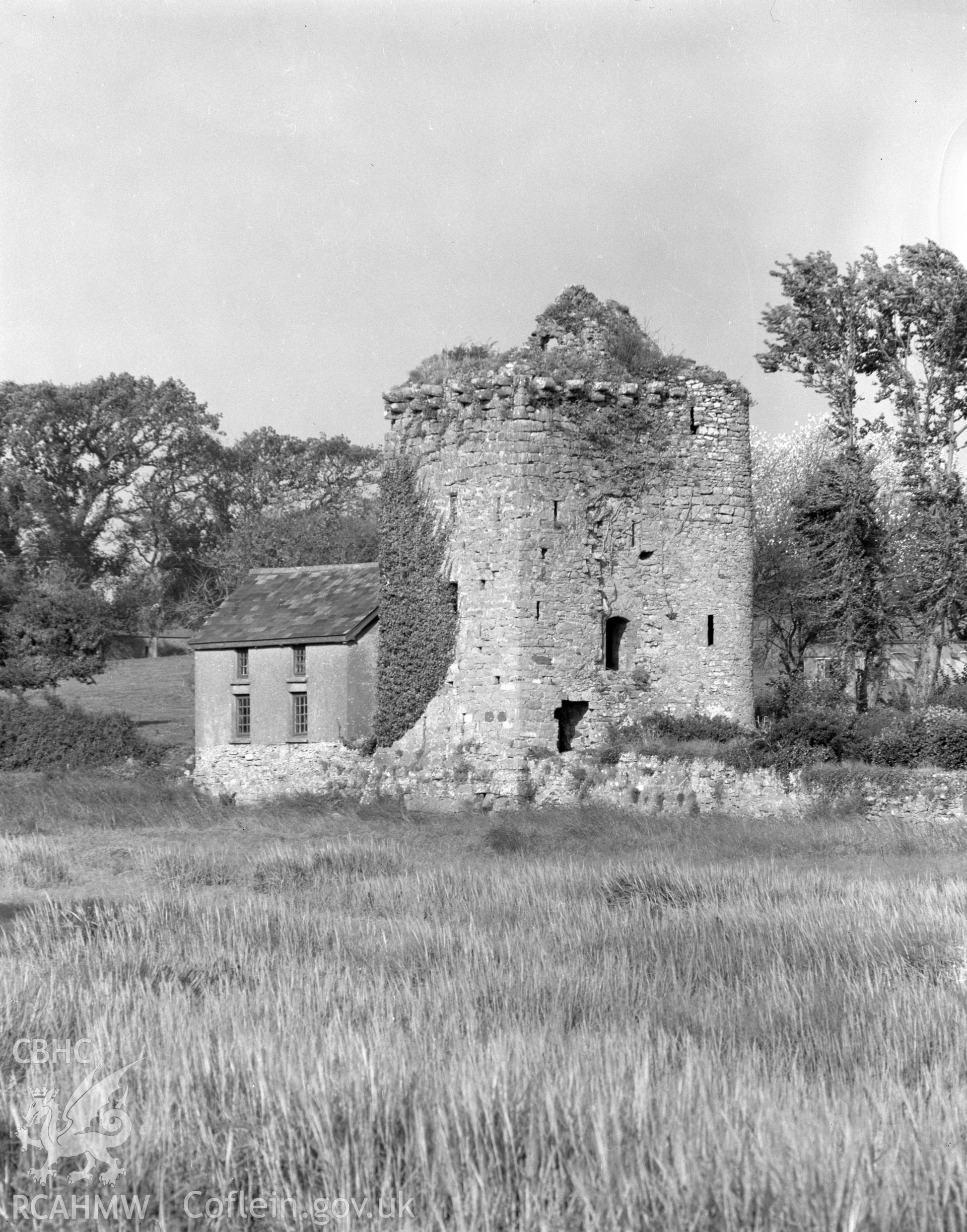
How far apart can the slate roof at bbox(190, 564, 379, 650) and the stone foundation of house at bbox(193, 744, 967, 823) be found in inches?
122

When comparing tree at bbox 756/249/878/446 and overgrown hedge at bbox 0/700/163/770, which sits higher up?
tree at bbox 756/249/878/446

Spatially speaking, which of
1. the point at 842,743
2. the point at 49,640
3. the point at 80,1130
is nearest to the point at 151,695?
the point at 49,640

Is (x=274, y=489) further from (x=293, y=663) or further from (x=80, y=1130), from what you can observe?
(x=80, y=1130)

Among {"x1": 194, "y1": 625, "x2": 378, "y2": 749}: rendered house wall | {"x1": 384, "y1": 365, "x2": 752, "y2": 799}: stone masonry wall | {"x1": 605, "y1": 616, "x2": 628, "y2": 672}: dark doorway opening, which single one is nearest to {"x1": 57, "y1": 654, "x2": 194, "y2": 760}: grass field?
{"x1": 194, "y1": 625, "x2": 378, "y2": 749}: rendered house wall

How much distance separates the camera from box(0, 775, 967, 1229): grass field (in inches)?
240

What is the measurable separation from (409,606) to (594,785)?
5814 mm

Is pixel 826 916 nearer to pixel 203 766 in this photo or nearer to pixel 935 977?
pixel 935 977

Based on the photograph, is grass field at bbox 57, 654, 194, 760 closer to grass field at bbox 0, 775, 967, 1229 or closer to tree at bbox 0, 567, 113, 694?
tree at bbox 0, 567, 113, 694

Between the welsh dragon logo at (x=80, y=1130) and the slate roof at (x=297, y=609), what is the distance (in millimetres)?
26314

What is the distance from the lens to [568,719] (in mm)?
28562

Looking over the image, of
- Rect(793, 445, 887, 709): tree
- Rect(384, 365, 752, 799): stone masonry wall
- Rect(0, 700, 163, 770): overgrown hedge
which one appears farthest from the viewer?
Rect(0, 700, 163, 770): overgrown hedge

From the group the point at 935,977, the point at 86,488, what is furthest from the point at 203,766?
the point at 86,488

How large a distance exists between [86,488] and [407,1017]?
59.0m

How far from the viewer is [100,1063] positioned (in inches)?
307
